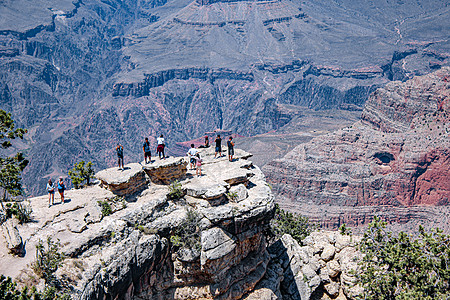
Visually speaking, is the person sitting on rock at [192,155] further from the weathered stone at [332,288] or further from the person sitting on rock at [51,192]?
the weathered stone at [332,288]

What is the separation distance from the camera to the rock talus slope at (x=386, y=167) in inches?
4884

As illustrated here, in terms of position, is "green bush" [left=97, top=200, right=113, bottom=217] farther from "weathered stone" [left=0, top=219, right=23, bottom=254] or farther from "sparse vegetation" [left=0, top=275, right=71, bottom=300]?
"sparse vegetation" [left=0, top=275, right=71, bottom=300]

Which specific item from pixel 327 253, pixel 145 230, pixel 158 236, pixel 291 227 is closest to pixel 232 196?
pixel 158 236

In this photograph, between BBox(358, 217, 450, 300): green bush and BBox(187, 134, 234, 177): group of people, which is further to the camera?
BBox(187, 134, 234, 177): group of people

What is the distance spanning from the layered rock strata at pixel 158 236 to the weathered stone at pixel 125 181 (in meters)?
0.10

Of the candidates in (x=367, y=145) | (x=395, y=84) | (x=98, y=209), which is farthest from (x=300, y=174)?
(x=98, y=209)

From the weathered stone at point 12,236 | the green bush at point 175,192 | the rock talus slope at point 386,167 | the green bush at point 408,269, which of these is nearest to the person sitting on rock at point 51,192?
the weathered stone at point 12,236

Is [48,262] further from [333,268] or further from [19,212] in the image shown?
[333,268]

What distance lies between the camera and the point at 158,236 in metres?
34.1

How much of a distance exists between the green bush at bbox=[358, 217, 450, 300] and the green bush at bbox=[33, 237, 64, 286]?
2634 centimetres

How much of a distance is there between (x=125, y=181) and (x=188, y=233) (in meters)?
7.64

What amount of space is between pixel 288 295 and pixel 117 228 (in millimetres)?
19615

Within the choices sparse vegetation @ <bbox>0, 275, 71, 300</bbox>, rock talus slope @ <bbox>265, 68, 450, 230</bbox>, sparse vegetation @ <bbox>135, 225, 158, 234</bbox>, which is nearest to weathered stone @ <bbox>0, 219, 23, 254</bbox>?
sparse vegetation @ <bbox>0, 275, 71, 300</bbox>

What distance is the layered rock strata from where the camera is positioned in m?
30.7
